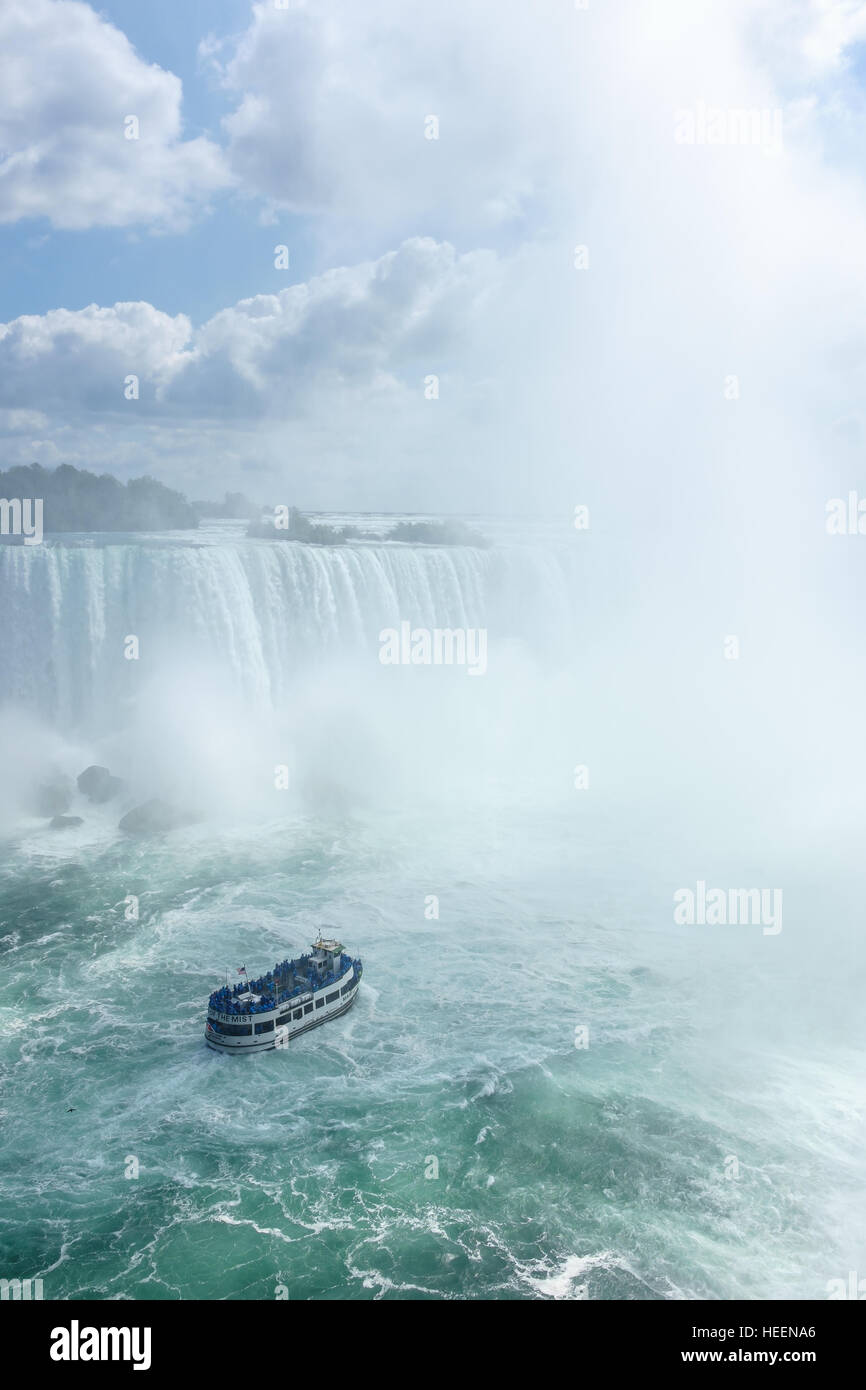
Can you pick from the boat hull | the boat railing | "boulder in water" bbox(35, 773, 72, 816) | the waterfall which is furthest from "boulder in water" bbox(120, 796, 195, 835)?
the boat hull

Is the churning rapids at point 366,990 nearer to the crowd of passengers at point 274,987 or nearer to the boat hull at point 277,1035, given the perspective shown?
the boat hull at point 277,1035

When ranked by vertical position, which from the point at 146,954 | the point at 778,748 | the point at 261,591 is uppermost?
the point at 261,591

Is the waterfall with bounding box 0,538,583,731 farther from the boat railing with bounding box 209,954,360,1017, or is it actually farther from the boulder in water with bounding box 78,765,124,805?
the boat railing with bounding box 209,954,360,1017

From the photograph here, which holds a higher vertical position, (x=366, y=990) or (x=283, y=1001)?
(x=283, y=1001)

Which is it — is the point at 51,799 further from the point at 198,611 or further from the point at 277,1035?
the point at 277,1035

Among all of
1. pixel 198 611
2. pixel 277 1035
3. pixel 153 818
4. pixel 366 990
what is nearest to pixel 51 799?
pixel 153 818
